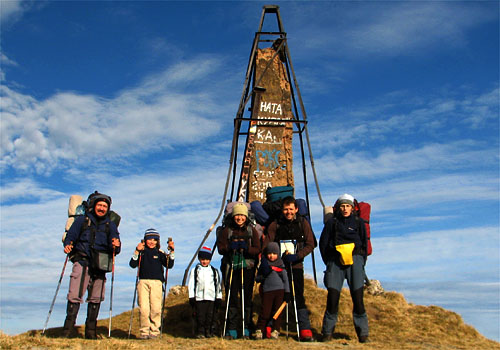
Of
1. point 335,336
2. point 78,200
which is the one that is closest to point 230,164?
point 78,200

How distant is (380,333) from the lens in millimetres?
9922

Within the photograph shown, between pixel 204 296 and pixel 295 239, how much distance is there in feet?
6.27

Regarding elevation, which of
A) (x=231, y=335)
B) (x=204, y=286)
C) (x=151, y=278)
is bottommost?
(x=231, y=335)

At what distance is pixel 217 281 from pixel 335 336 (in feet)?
8.17

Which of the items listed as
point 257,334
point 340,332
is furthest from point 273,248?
point 340,332

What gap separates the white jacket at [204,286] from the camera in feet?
28.4

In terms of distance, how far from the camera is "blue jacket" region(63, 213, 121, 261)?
27.4 ft

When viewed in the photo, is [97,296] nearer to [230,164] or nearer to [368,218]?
[368,218]

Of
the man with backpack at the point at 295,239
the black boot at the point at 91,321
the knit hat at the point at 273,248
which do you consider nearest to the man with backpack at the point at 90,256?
the black boot at the point at 91,321

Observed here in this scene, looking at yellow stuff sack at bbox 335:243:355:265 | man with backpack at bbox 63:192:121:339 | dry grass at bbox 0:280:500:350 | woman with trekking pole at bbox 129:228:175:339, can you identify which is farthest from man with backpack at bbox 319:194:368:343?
man with backpack at bbox 63:192:121:339

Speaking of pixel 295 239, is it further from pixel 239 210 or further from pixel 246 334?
pixel 246 334

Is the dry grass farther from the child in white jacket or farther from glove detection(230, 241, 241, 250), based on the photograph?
glove detection(230, 241, 241, 250)

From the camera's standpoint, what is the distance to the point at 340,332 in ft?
32.2

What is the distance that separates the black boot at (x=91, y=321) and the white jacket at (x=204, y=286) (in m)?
1.63
